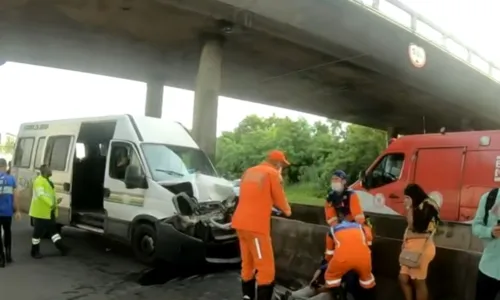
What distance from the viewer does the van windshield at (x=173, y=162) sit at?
907 centimetres

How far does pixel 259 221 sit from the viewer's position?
5.93 metres

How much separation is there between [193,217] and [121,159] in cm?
236

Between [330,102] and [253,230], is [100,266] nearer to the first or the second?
[253,230]

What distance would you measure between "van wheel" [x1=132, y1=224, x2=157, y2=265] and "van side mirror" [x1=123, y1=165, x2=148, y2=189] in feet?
2.24

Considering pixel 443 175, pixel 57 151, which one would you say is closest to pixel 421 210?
pixel 443 175

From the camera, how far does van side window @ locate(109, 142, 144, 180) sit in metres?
9.30

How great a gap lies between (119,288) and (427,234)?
429 centimetres

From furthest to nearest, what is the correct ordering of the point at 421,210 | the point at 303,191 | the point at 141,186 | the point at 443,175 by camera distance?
the point at 303,191
the point at 443,175
the point at 141,186
the point at 421,210

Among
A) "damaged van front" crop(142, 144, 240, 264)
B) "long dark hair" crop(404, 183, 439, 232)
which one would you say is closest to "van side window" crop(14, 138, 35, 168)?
"damaged van front" crop(142, 144, 240, 264)

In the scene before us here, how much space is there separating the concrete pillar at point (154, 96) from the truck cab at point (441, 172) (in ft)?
50.1

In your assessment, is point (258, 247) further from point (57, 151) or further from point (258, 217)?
point (57, 151)

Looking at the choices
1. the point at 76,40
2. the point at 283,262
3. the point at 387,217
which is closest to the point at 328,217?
the point at 283,262

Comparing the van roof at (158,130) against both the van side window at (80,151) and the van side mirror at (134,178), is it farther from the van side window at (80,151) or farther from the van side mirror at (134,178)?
the van side window at (80,151)

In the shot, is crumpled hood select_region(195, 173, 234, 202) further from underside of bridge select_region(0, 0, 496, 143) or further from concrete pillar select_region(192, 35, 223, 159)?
concrete pillar select_region(192, 35, 223, 159)
